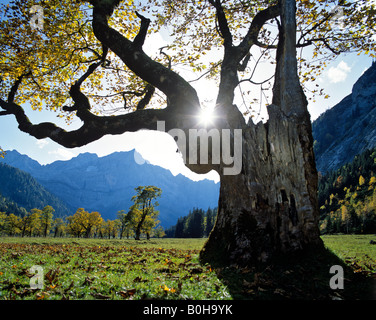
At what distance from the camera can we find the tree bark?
5.97m

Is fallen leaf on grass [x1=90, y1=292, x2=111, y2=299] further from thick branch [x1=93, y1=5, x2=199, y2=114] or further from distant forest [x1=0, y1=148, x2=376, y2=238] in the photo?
distant forest [x1=0, y1=148, x2=376, y2=238]

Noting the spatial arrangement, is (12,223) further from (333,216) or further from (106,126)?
(333,216)

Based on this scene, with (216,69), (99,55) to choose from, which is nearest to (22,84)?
(99,55)

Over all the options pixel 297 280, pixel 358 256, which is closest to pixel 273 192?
pixel 297 280

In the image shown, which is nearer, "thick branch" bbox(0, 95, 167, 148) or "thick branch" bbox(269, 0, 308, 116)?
"thick branch" bbox(269, 0, 308, 116)

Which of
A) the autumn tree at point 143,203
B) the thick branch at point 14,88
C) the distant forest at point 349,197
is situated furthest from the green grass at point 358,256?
the distant forest at point 349,197

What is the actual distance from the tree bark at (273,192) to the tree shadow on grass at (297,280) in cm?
33

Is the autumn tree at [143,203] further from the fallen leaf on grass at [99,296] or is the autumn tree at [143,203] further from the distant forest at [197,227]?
the distant forest at [197,227]

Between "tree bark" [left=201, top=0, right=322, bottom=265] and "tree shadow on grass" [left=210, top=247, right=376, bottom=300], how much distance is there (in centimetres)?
33

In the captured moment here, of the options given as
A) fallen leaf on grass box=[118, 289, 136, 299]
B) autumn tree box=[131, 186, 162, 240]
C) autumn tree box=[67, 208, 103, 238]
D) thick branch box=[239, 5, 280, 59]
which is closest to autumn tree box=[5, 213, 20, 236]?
autumn tree box=[67, 208, 103, 238]

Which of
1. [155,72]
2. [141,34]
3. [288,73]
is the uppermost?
[141,34]

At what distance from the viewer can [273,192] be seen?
6258 millimetres

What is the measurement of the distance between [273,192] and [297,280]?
235cm
